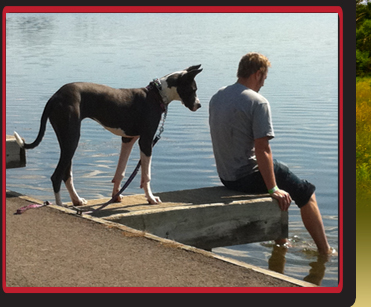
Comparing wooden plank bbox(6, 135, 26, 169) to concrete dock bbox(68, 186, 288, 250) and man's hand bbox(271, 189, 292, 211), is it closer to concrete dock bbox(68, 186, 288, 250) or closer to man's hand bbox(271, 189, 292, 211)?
concrete dock bbox(68, 186, 288, 250)

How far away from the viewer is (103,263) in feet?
18.6

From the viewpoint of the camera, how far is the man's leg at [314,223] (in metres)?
8.05

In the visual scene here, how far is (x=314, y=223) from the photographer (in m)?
8.17

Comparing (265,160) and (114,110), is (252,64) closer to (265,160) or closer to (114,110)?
(265,160)

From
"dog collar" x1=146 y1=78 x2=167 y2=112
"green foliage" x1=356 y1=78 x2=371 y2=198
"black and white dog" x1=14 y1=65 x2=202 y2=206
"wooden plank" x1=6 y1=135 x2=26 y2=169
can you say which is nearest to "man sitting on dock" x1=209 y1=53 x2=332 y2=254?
"black and white dog" x1=14 y1=65 x2=202 y2=206

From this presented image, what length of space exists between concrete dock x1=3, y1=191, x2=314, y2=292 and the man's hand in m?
1.84

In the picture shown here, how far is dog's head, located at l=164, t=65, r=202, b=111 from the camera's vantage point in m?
7.30

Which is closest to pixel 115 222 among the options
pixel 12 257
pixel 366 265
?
pixel 12 257

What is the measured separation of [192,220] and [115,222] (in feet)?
2.82

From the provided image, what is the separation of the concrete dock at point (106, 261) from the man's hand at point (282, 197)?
184 centimetres

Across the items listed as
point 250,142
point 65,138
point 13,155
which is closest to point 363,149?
point 250,142

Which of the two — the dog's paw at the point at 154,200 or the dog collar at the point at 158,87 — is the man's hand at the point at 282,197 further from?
the dog collar at the point at 158,87

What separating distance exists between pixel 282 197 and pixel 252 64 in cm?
145

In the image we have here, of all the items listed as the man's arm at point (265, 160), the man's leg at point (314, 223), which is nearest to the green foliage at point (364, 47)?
the man's leg at point (314, 223)
